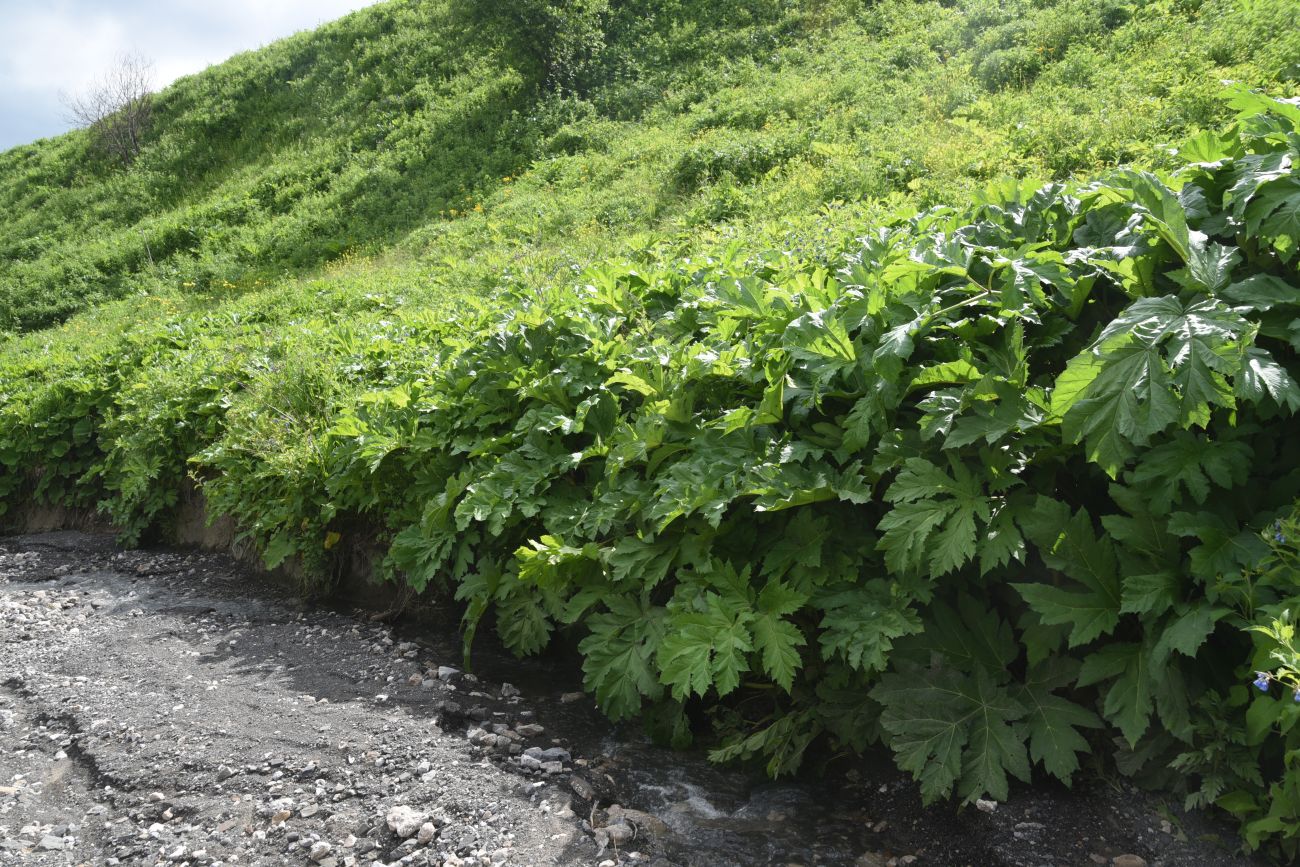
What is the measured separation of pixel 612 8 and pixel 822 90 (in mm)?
10982

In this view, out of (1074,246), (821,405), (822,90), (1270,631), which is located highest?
(822,90)

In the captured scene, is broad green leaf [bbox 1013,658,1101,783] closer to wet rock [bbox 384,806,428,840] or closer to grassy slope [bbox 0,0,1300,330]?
wet rock [bbox 384,806,428,840]

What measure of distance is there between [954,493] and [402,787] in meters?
2.34

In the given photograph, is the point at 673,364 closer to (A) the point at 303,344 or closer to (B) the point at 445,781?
(B) the point at 445,781

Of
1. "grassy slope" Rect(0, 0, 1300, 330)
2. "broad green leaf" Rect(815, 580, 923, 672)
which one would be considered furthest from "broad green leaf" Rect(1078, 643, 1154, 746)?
"grassy slope" Rect(0, 0, 1300, 330)

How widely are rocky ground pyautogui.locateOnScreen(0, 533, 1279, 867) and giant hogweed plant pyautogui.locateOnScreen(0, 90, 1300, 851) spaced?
194mm

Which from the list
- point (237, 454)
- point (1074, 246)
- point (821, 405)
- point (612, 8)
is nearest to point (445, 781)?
point (821, 405)

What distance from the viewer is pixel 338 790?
355 centimetres

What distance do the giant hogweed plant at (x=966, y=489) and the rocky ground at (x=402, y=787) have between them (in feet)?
0.66

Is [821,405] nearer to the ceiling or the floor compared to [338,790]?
nearer to the ceiling

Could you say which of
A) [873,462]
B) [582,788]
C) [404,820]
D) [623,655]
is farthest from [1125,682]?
[404,820]

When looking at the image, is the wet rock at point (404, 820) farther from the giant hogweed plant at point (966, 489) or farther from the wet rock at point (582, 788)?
the giant hogweed plant at point (966, 489)

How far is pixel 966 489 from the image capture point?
9.81 feet

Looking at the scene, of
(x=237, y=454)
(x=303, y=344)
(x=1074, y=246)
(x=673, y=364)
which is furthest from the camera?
(x=303, y=344)
